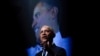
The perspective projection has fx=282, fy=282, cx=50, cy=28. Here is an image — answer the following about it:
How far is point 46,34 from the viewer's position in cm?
249

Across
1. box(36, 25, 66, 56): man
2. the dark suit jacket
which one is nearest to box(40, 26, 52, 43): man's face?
box(36, 25, 66, 56): man

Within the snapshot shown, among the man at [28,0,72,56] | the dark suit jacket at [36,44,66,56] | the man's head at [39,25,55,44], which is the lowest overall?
the dark suit jacket at [36,44,66,56]

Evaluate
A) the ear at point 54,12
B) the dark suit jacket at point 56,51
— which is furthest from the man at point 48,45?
the ear at point 54,12

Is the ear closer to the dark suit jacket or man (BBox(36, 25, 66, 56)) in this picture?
man (BBox(36, 25, 66, 56))

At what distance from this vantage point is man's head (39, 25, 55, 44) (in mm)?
2490

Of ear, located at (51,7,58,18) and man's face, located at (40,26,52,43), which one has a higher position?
ear, located at (51,7,58,18)

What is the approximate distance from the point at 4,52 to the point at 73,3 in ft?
2.47

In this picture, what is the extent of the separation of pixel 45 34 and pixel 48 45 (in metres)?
0.10

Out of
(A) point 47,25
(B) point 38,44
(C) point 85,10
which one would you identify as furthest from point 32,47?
(C) point 85,10

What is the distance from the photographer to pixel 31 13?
2.54 metres

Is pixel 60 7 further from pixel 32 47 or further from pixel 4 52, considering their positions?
pixel 4 52

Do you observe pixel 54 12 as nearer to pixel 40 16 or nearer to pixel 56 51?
pixel 40 16

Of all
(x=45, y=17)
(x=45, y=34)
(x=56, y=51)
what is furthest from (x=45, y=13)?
(x=56, y=51)

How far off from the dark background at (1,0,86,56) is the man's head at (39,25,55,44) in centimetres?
8
